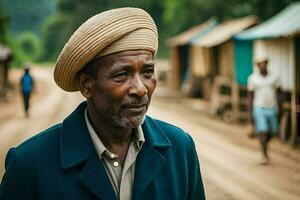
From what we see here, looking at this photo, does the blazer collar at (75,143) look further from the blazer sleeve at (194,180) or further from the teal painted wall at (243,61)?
the teal painted wall at (243,61)

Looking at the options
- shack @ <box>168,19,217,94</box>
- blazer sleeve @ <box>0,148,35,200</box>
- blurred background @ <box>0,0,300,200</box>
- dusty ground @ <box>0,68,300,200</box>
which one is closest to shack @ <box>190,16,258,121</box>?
blurred background @ <box>0,0,300,200</box>

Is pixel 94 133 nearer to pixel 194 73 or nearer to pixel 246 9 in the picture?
pixel 194 73

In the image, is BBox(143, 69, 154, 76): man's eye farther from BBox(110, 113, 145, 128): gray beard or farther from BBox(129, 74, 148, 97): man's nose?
BBox(110, 113, 145, 128): gray beard

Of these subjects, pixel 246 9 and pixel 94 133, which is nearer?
pixel 94 133

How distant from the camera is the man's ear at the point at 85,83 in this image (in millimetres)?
2361

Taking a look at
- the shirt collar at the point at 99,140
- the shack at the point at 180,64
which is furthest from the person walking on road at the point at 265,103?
the shack at the point at 180,64

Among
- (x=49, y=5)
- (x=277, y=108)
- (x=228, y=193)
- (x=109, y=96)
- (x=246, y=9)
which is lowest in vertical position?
(x=228, y=193)

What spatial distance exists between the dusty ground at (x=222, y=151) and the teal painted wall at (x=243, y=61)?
139 cm

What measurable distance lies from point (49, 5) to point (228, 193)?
153 meters

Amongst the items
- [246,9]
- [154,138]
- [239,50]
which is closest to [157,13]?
[246,9]

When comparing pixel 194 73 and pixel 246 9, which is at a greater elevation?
pixel 246 9

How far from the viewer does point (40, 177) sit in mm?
2135

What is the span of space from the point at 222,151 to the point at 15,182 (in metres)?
10.3

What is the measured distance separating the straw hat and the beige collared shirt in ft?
0.95
